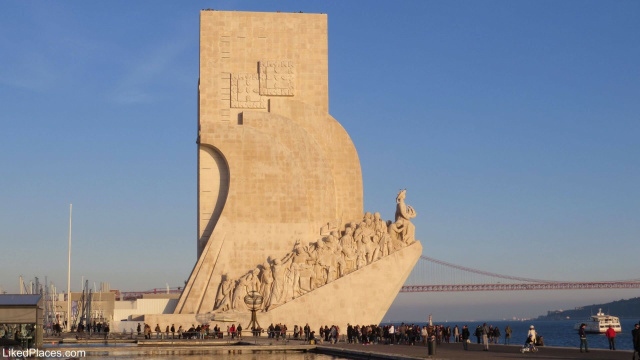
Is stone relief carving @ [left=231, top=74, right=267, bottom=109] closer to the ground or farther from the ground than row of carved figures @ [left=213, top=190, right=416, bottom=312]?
farther from the ground

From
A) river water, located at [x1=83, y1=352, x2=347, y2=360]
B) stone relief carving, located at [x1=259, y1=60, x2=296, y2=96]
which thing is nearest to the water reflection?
river water, located at [x1=83, y1=352, x2=347, y2=360]

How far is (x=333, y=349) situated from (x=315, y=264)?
7681 millimetres

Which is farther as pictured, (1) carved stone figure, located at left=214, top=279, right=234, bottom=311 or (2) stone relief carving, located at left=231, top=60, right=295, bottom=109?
(2) stone relief carving, located at left=231, top=60, right=295, bottom=109

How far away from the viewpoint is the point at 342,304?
2525 centimetres

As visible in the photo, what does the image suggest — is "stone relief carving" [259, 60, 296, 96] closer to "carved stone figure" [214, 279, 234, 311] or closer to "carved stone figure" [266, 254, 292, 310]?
"carved stone figure" [266, 254, 292, 310]

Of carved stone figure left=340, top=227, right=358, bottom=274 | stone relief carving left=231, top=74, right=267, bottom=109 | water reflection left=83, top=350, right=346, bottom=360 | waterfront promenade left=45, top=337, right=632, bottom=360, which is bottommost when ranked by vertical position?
water reflection left=83, top=350, right=346, bottom=360

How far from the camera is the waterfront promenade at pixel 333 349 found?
1537 centimetres

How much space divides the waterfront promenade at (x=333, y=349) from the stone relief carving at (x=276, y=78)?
30.0 ft

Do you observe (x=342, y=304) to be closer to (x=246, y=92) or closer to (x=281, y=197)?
(x=281, y=197)

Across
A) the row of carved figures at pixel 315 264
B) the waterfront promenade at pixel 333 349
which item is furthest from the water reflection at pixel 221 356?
the row of carved figures at pixel 315 264

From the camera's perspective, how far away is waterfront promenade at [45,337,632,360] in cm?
1537

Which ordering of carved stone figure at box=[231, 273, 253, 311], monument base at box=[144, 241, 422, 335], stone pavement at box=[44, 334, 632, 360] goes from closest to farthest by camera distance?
1. stone pavement at box=[44, 334, 632, 360]
2. monument base at box=[144, 241, 422, 335]
3. carved stone figure at box=[231, 273, 253, 311]

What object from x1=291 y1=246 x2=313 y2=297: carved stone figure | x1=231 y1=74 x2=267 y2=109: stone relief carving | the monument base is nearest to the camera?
the monument base

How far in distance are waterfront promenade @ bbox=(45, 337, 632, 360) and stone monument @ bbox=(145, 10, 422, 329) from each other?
3266mm
